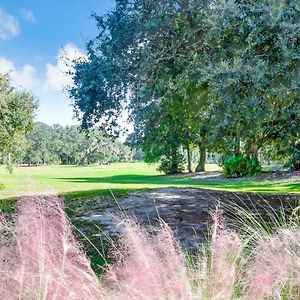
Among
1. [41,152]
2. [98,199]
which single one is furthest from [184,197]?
[41,152]

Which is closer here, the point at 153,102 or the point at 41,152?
the point at 153,102

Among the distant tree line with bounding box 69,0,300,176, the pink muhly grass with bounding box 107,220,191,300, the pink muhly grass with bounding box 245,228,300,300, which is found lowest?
the pink muhly grass with bounding box 245,228,300,300

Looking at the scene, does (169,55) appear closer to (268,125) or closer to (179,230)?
(268,125)

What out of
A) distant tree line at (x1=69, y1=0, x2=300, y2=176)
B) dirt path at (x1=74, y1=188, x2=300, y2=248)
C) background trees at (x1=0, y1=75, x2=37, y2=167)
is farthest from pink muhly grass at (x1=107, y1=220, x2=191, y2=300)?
background trees at (x1=0, y1=75, x2=37, y2=167)

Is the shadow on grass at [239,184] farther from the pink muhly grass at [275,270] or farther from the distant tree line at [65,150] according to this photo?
the distant tree line at [65,150]

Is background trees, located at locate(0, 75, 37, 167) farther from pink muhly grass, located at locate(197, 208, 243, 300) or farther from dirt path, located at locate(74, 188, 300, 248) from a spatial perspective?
pink muhly grass, located at locate(197, 208, 243, 300)

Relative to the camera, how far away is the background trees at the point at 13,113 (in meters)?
22.6

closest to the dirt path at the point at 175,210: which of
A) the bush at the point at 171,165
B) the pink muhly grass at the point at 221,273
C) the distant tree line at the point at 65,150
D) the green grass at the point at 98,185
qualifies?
the green grass at the point at 98,185

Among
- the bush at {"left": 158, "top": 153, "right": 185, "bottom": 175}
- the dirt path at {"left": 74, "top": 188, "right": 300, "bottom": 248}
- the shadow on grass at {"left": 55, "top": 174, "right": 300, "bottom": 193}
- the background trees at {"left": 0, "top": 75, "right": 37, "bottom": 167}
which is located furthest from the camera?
the bush at {"left": 158, "top": 153, "right": 185, "bottom": 175}

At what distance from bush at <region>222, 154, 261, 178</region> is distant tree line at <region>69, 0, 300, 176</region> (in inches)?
581

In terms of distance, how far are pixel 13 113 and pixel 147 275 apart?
869 inches

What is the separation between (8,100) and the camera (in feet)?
74.5

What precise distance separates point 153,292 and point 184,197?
10973mm

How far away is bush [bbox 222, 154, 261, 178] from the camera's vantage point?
969 inches
